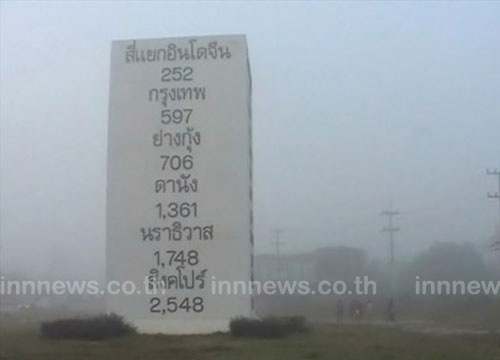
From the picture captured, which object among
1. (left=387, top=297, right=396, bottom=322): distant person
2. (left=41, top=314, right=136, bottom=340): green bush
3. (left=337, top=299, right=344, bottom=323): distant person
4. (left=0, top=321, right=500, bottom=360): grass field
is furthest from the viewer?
(left=41, top=314, right=136, bottom=340): green bush

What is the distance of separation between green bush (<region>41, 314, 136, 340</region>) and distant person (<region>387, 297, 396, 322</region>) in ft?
18.0

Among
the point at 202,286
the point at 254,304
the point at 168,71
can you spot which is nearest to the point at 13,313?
the point at 202,286

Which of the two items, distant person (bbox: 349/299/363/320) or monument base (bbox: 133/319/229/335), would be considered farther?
monument base (bbox: 133/319/229/335)

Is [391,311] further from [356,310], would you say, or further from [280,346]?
[280,346]

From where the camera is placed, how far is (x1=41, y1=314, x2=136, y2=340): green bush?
16250 mm

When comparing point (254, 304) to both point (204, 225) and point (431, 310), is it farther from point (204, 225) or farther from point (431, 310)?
point (431, 310)

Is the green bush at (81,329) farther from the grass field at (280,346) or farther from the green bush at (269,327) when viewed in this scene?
the green bush at (269,327)

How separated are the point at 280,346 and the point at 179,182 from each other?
16.0ft

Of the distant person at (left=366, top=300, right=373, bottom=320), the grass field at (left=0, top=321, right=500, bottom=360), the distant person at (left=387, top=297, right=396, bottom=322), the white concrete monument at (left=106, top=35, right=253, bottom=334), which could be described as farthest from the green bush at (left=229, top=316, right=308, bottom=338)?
the distant person at (left=387, top=297, right=396, bottom=322)

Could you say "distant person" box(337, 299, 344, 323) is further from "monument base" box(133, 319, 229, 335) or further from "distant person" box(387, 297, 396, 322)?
"monument base" box(133, 319, 229, 335)

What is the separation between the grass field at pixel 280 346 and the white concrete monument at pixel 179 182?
1.06 m

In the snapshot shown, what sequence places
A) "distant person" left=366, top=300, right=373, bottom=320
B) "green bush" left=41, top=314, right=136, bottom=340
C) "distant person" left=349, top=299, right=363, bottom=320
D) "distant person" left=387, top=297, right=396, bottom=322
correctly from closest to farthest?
"distant person" left=387, top=297, right=396, bottom=322
"green bush" left=41, top=314, right=136, bottom=340
"distant person" left=349, top=299, right=363, bottom=320
"distant person" left=366, top=300, right=373, bottom=320

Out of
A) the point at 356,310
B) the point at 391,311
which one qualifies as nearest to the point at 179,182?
the point at 356,310

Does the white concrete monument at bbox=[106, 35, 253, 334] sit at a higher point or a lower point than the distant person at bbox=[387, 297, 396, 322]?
higher
